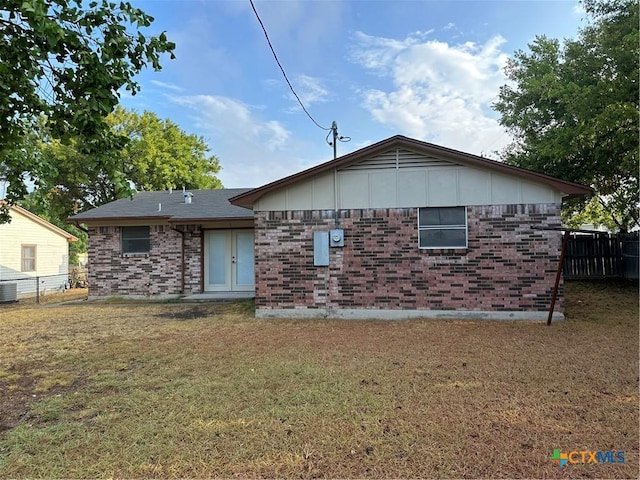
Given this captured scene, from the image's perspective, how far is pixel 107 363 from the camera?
5.32m

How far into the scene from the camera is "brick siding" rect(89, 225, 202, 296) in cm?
1195

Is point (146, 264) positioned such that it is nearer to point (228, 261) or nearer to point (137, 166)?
point (228, 261)

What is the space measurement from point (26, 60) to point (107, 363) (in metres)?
3.88

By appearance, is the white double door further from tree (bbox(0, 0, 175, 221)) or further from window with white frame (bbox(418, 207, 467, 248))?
tree (bbox(0, 0, 175, 221))

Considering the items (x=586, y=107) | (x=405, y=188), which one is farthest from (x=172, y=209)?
(x=586, y=107)

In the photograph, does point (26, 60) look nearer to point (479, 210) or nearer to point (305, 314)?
point (305, 314)

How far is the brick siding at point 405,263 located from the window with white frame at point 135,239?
18.0 ft

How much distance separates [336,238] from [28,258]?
16392 mm

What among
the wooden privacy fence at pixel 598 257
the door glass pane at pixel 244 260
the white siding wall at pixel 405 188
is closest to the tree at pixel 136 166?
the door glass pane at pixel 244 260

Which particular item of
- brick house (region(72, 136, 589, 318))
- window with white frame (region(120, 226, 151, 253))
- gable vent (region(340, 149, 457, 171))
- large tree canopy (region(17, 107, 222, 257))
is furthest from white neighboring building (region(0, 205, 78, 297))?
gable vent (region(340, 149, 457, 171))

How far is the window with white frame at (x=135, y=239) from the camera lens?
12.2m

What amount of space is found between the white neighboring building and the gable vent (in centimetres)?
1403

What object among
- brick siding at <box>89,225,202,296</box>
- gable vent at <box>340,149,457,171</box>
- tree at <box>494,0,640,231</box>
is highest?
tree at <box>494,0,640,231</box>

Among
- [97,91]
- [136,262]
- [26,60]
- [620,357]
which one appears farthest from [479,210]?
[136,262]
